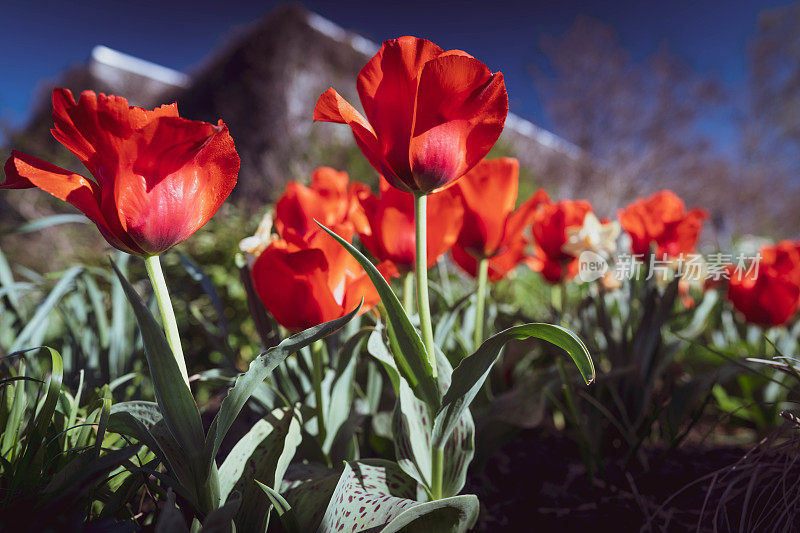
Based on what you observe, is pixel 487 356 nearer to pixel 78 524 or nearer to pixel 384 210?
pixel 384 210

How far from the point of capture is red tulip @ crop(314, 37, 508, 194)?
50 centimetres

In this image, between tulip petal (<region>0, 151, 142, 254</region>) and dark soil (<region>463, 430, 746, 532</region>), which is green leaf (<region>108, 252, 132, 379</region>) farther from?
dark soil (<region>463, 430, 746, 532</region>)

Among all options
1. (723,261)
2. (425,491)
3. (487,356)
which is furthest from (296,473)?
(723,261)

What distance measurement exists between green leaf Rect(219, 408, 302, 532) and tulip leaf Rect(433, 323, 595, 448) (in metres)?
0.20

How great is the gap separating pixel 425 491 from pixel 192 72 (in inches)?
472

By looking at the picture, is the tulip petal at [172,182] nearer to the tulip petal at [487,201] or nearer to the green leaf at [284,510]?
the green leaf at [284,510]

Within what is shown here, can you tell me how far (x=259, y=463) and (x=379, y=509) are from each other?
0.58 ft

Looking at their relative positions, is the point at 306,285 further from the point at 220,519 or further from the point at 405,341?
the point at 220,519

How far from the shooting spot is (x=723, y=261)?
1.68 meters

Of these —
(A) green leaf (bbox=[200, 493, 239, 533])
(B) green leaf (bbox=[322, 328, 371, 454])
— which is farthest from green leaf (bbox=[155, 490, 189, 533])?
(B) green leaf (bbox=[322, 328, 371, 454])

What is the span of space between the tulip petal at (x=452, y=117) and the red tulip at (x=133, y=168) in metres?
0.21

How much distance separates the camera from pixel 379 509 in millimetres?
579

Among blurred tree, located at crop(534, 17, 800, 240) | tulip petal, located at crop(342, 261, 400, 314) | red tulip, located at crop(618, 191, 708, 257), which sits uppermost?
blurred tree, located at crop(534, 17, 800, 240)

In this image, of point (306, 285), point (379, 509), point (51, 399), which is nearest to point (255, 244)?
point (306, 285)
